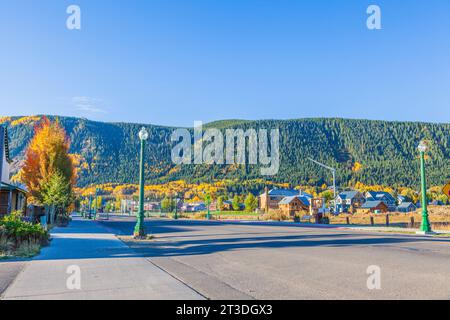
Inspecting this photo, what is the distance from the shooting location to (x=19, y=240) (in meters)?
14.3

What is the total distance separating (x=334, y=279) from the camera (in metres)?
8.14

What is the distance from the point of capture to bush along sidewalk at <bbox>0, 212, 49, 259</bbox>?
43.0 feet

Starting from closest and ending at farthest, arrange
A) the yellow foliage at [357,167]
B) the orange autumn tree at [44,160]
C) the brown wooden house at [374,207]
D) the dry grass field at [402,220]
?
the orange autumn tree at [44,160], the dry grass field at [402,220], the brown wooden house at [374,207], the yellow foliage at [357,167]

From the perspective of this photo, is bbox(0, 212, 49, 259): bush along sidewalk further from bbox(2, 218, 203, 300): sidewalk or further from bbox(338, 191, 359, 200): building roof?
bbox(338, 191, 359, 200): building roof

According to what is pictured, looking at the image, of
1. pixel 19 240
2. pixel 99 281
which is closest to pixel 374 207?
pixel 19 240

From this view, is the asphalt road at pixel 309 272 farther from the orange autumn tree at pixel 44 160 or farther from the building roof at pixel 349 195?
the building roof at pixel 349 195

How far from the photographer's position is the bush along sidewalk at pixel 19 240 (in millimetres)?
13094

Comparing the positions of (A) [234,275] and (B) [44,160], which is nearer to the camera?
(A) [234,275]

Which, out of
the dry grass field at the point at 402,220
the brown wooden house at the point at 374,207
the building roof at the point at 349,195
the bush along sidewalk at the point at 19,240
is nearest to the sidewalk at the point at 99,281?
the bush along sidewalk at the point at 19,240

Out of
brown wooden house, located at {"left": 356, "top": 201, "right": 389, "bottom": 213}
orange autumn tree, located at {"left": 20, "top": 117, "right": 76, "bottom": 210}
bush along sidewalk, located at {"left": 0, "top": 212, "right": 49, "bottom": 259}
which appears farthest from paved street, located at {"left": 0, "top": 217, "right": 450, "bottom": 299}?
brown wooden house, located at {"left": 356, "top": 201, "right": 389, "bottom": 213}

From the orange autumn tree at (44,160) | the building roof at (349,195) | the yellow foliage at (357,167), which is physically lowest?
the building roof at (349,195)

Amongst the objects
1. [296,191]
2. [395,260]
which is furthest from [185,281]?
[296,191]

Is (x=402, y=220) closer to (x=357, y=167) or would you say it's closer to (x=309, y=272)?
(x=309, y=272)

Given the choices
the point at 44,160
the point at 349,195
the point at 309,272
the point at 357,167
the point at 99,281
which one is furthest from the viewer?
the point at 357,167
